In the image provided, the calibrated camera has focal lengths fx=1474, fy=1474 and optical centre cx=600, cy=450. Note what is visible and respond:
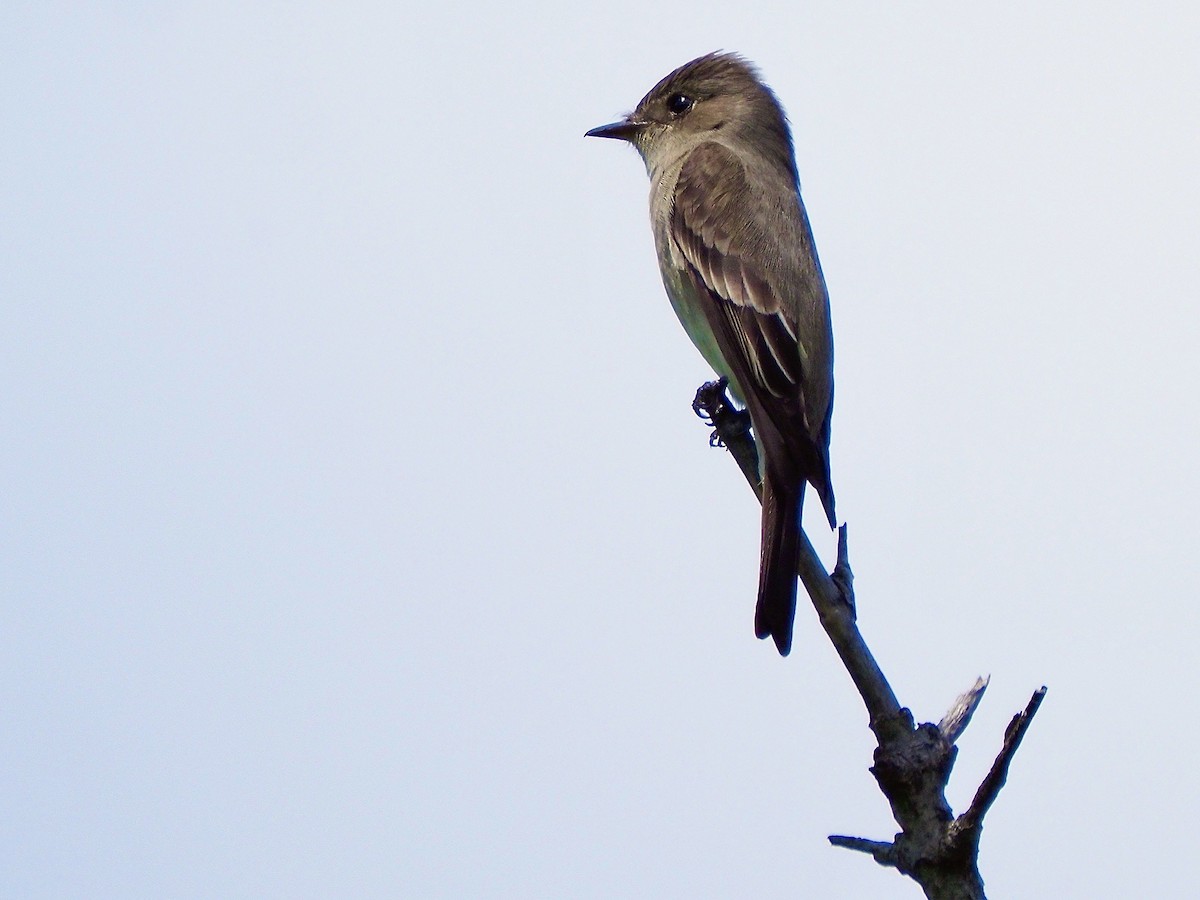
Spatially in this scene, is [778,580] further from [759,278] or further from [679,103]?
[679,103]

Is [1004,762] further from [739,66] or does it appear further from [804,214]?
[739,66]

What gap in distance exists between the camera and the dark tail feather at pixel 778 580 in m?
4.86

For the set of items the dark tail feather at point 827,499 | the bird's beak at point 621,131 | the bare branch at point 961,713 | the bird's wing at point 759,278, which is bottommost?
the bare branch at point 961,713

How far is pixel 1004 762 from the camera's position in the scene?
3598 mm

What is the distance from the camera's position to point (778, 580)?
4.86 m

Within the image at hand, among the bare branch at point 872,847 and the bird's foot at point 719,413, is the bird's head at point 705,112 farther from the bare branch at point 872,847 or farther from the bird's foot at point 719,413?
the bare branch at point 872,847

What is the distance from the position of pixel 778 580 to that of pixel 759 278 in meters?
2.07

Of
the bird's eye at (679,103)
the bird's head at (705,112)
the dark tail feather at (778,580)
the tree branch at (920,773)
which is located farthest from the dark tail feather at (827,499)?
the bird's eye at (679,103)

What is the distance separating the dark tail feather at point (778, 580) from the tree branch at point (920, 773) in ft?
1.16

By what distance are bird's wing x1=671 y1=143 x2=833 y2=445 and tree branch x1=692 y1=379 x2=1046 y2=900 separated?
1627 mm

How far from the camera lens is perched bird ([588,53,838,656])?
5.39 meters

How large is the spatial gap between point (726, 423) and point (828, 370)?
87 centimetres

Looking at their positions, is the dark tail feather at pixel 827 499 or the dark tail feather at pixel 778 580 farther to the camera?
the dark tail feather at pixel 827 499

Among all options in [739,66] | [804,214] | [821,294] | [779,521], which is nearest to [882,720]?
[779,521]
